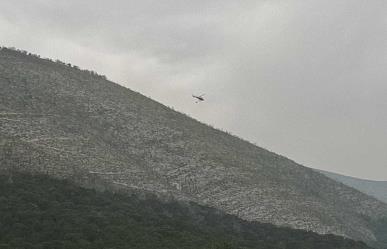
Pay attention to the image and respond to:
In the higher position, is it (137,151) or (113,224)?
(137,151)

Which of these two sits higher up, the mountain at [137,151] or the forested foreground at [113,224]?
the mountain at [137,151]

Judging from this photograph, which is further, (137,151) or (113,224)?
(137,151)

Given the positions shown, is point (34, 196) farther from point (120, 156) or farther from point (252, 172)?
point (252, 172)

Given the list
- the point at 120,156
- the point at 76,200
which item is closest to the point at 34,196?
the point at 76,200

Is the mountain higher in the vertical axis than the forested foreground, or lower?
higher

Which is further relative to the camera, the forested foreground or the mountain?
the mountain
